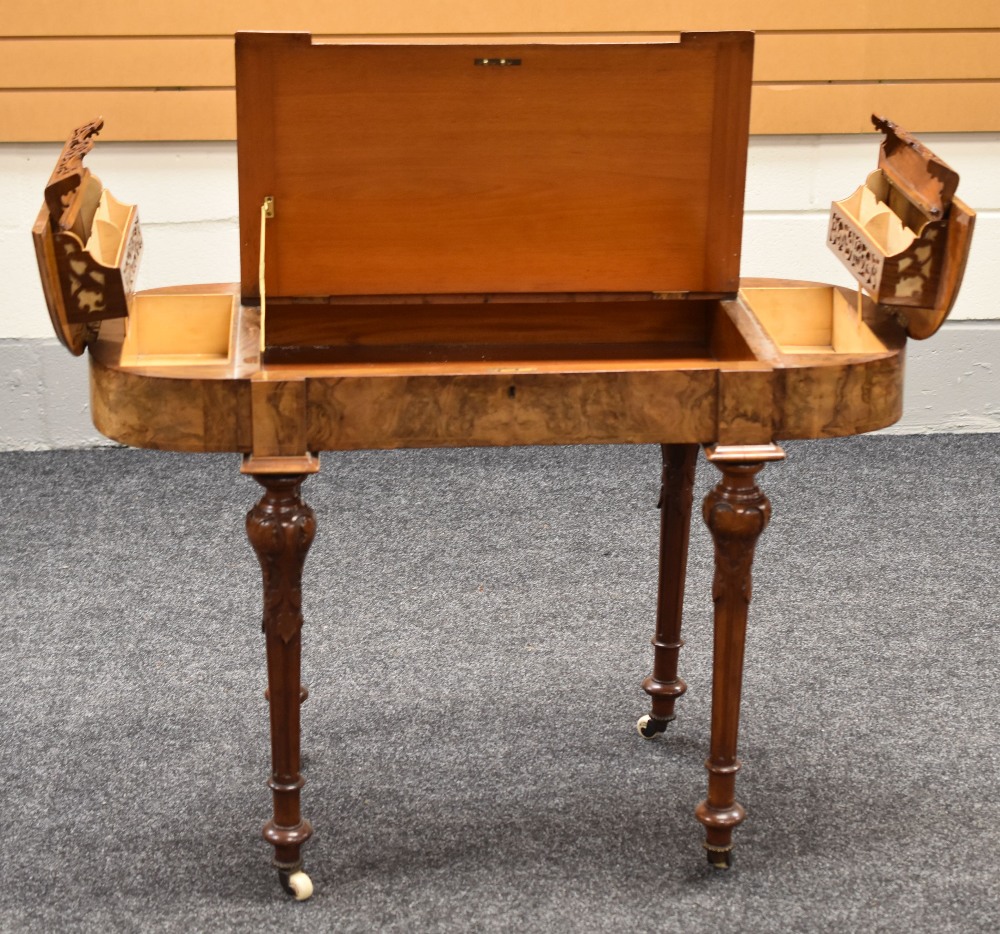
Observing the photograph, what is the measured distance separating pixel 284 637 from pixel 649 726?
2.85ft

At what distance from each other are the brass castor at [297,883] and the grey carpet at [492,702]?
0.08 ft

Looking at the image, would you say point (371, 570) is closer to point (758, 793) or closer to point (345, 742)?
point (345, 742)

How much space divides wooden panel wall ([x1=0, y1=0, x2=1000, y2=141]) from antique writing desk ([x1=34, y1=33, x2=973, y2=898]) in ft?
5.63

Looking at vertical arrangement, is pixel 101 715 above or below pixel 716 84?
below

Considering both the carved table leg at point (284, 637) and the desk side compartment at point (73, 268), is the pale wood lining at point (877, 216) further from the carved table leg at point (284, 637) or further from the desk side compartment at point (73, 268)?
the desk side compartment at point (73, 268)

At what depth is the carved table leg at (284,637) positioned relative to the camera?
2.07 m

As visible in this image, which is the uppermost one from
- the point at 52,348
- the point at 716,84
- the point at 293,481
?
the point at 716,84

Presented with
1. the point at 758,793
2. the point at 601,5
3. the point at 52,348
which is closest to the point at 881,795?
the point at 758,793

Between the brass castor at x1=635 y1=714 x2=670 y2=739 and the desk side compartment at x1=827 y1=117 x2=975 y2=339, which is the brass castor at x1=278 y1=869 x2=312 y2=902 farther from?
the desk side compartment at x1=827 y1=117 x2=975 y2=339

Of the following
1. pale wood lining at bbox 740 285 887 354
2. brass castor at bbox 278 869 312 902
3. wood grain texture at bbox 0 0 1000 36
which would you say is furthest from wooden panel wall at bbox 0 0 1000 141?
brass castor at bbox 278 869 312 902

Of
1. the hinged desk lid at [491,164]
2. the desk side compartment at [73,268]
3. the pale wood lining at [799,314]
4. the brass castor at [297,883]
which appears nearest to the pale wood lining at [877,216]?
the pale wood lining at [799,314]

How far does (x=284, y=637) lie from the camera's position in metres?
2.15

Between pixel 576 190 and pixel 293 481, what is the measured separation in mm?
624

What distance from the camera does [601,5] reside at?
3.98 meters
